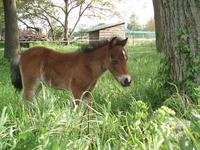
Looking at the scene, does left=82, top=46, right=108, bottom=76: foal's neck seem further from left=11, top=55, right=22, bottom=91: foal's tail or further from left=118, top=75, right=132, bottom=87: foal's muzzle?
left=11, top=55, right=22, bottom=91: foal's tail

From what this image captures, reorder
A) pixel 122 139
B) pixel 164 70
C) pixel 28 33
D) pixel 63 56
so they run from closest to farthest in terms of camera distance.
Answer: pixel 122 139, pixel 164 70, pixel 63 56, pixel 28 33

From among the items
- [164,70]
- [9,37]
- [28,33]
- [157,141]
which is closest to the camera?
[157,141]

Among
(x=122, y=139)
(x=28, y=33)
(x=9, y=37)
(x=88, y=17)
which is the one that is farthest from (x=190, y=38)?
(x=88, y=17)

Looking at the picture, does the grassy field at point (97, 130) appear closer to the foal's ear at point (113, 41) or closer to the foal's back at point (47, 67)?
the foal's ear at point (113, 41)

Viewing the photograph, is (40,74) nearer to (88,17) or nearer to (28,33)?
(28,33)

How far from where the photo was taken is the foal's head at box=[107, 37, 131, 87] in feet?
24.4

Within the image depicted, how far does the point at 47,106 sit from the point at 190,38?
271 cm

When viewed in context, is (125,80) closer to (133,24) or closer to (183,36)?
(183,36)

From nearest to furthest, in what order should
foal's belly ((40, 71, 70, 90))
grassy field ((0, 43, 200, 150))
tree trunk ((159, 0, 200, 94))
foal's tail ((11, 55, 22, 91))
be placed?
grassy field ((0, 43, 200, 150)) → tree trunk ((159, 0, 200, 94)) → foal's belly ((40, 71, 70, 90)) → foal's tail ((11, 55, 22, 91))

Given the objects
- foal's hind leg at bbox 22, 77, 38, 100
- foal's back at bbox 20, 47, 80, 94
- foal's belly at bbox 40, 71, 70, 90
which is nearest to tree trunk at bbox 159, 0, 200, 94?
foal's back at bbox 20, 47, 80, 94

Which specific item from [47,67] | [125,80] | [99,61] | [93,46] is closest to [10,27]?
[47,67]

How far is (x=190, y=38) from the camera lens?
739 centimetres

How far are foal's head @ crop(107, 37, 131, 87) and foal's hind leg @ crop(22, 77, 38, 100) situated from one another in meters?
1.48

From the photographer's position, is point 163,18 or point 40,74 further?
point 40,74
